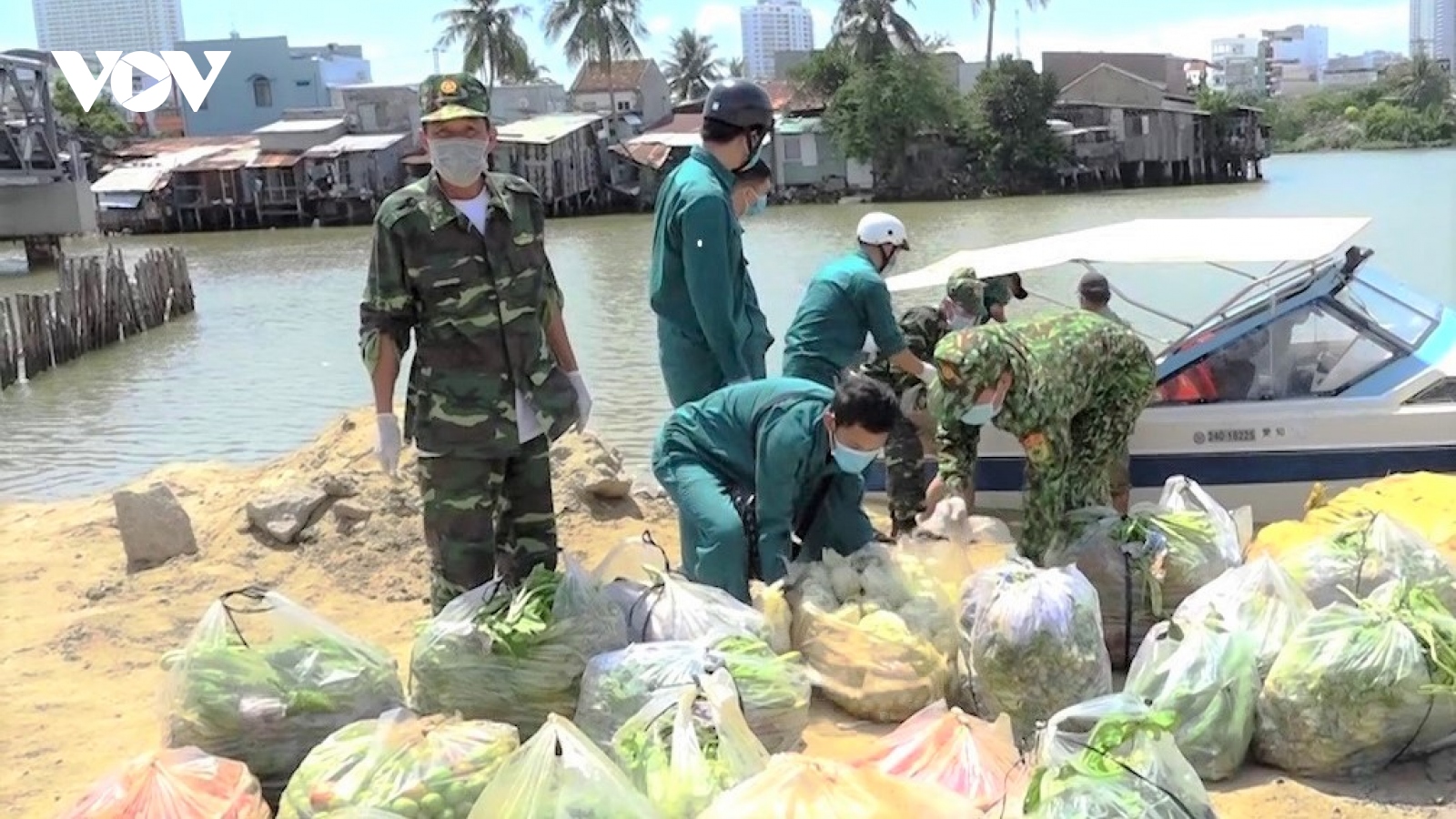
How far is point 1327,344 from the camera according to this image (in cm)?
589

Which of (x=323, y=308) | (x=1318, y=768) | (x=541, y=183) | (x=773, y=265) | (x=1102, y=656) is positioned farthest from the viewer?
(x=541, y=183)

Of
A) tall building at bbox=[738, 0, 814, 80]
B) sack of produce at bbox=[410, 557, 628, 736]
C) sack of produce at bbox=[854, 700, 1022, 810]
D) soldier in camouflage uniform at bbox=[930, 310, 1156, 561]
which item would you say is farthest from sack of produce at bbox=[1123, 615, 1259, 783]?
tall building at bbox=[738, 0, 814, 80]

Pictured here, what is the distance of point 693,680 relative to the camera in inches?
129

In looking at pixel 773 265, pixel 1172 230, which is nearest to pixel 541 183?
pixel 773 265

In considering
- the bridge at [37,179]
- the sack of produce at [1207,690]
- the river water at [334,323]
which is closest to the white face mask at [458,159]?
the sack of produce at [1207,690]

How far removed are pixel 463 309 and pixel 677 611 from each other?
3.51 ft

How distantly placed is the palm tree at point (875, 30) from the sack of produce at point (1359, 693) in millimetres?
46799

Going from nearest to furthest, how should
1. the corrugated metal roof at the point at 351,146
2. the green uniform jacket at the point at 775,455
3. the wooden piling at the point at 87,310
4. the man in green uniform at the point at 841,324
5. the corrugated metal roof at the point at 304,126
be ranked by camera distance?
the green uniform jacket at the point at 775,455, the man in green uniform at the point at 841,324, the wooden piling at the point at 87,310, the corrugated metal roof at the point at 351,146, the corrugated metal roof at the point at 304,126

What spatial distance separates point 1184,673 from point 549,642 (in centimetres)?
169

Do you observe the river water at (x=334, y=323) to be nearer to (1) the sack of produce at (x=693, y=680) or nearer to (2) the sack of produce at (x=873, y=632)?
(2) the sack of produce at (x=873, y=632)

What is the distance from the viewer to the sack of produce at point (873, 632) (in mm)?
3947

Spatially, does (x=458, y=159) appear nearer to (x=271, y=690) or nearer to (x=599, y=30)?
(x=271, y=690)

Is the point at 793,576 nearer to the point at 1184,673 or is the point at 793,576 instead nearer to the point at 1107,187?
the point at 1184,673

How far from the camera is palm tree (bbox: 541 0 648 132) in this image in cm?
5250
